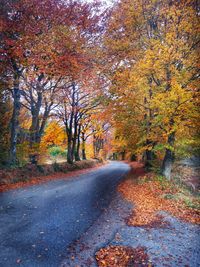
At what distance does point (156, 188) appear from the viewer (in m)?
12.4

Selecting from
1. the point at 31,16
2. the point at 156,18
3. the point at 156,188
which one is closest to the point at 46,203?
the point at 156,188

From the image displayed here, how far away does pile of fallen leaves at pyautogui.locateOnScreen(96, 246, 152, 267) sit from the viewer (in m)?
4.78

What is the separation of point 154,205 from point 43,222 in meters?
5.14

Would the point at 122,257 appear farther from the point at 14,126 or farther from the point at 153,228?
the point at 14,126

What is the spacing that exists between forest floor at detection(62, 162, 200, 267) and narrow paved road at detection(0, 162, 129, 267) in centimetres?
42

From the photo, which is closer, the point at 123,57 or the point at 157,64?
the point at 157,64

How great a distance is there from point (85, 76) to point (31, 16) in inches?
198

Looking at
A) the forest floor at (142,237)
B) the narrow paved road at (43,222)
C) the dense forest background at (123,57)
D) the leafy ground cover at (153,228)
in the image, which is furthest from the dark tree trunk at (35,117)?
the forest floor at (142,237)

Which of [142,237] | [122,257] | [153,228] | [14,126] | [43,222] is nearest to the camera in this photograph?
[122,257]

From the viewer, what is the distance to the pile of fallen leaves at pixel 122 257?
15.7 feet

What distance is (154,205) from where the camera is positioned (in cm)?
970

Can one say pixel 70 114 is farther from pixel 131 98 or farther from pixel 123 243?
pixel 123 243

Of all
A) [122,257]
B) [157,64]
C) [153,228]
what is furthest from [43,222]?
[157,64]

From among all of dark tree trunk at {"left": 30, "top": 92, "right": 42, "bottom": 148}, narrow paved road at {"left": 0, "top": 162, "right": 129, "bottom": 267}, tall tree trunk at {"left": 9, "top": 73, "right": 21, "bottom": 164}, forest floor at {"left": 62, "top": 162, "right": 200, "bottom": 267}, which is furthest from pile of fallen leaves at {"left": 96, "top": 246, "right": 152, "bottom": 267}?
dark tree trunk at {"left": 30, "top": 92, "right": 42, "bottom": 148}
